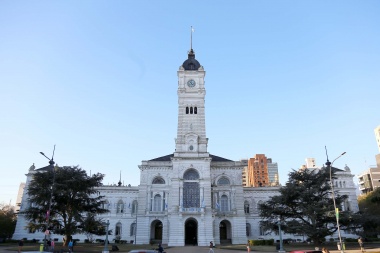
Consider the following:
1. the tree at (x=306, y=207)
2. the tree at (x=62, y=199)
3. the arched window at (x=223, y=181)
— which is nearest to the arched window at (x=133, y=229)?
the arched window at (x=223, y=181)

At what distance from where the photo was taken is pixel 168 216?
61.2 meters

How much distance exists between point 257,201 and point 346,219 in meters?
34.0

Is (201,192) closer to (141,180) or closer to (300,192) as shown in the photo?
(141,180)

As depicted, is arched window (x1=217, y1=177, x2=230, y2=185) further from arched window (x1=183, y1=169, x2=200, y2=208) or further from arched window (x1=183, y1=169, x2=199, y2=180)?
arched window (x1=183, y1=169, x2=200, y2=208)

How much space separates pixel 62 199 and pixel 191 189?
2653cm

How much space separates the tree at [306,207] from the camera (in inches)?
1658

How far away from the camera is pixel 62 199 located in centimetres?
4306

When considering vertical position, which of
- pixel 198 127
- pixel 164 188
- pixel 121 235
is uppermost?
pixel 198 127

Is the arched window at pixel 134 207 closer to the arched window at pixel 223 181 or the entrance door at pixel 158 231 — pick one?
the entrance door at pixel 158 231

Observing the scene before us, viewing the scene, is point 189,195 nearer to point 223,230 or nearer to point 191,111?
point 223,230

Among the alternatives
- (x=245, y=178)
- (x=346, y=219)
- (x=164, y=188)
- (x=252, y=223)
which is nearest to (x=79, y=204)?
(x=164, y=188)

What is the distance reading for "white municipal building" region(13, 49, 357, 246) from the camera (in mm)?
59891

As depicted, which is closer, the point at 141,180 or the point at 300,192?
the point at 300,192

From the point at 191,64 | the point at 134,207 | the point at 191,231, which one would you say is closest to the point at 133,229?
the point at 134,207
